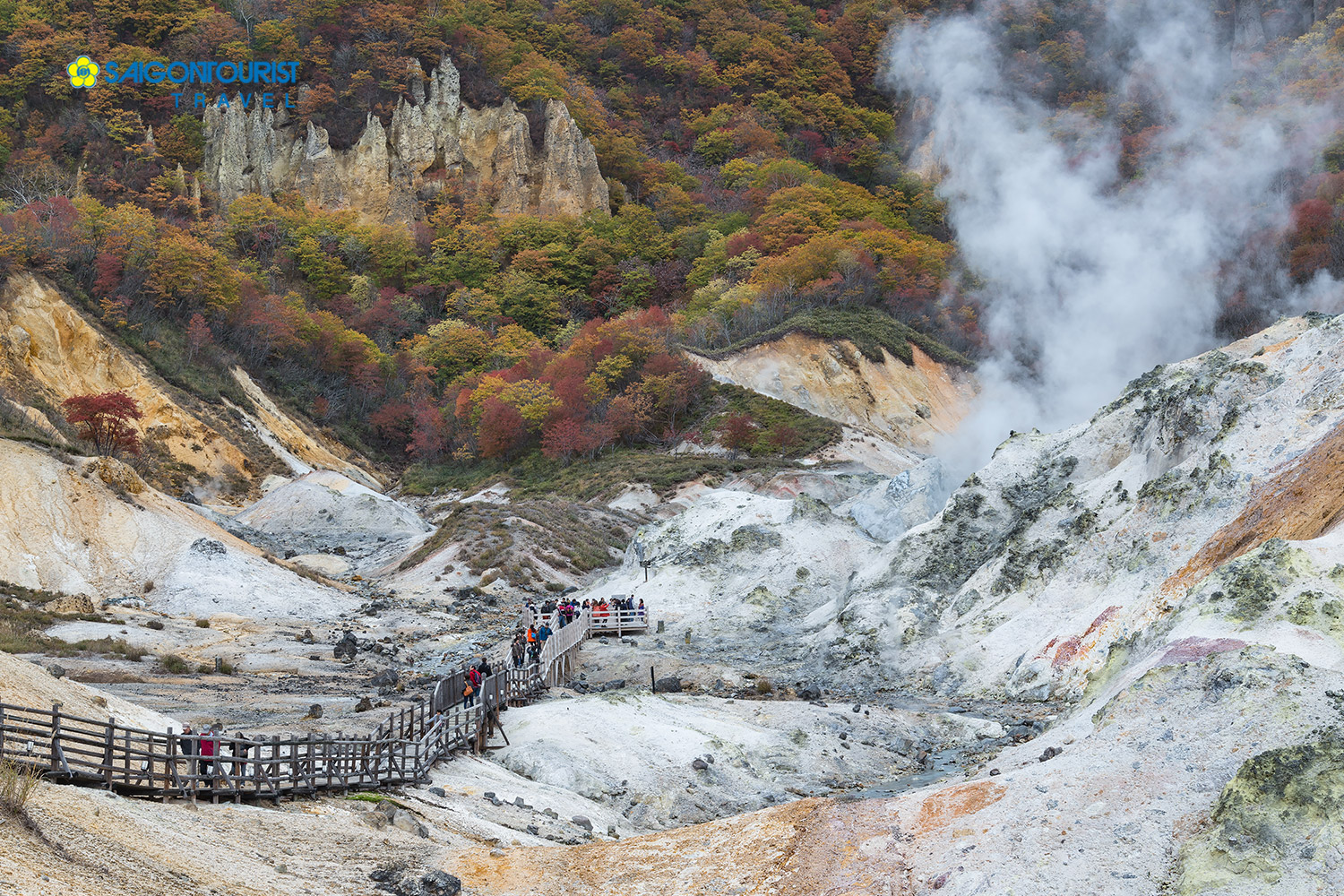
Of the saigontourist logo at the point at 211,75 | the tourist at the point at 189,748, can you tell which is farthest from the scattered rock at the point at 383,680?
the saigontourist logo at the point at 211,75

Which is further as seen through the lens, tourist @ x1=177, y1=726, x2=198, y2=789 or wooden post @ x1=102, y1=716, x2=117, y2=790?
tourist @ x1=177, y1=726, x2=198, y2=789

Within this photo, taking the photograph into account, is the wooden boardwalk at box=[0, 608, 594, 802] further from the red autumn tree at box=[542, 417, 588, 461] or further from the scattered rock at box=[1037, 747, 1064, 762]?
the red autumn tree at box=[542, 417, 588, 461]

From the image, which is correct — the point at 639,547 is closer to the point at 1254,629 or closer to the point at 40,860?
the point at 1254,629

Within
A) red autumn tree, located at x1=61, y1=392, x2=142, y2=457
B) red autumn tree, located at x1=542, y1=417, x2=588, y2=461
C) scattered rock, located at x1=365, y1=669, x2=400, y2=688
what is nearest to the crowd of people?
scattered rock, located at x1=365, y1=669, x2=400, y2=688

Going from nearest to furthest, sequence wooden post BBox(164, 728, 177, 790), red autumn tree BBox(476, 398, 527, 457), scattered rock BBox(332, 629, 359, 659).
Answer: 1. wooden post BBox(164, 728, 177, 790)
2. scattered rock BBox(332, 629, 359, 659)
3. red autumn tree BBox(476, 398, 527, 457)

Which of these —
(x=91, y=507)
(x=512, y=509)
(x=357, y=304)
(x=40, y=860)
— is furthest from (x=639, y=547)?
(x=357, y=304)

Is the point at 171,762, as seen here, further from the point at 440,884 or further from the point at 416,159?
the point at 416,159

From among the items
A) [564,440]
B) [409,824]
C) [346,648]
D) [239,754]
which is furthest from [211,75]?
[409,824]
